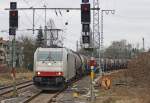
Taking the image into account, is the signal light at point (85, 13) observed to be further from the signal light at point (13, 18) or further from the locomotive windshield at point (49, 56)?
the locomotive windshield at point (49, 56)

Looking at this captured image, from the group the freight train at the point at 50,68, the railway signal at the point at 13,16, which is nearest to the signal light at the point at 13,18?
the railway signal at the point at 13,16

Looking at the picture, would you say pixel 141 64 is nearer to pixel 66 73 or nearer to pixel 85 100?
pixel 66 73

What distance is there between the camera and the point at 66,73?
35.1m

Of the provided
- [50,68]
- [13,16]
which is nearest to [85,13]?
[13,16]

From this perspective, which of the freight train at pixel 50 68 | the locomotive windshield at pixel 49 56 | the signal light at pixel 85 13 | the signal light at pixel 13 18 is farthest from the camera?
the locomotive windshield at pixel 49 56

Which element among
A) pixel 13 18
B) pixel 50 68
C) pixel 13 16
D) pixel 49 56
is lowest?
pixel 50 68

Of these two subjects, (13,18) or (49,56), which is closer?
(13,18)

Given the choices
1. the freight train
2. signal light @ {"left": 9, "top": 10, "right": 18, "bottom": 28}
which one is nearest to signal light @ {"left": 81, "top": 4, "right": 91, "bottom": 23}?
signal light @ {"left": 9, "top": 10, "right": 18, "bottom": 28}

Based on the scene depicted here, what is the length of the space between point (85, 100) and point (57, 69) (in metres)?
6.39

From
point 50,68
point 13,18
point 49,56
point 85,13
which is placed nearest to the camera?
point 85,13

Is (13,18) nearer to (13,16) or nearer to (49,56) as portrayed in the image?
(13,16)

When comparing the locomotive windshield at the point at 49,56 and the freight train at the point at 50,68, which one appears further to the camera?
the locomotive windshield at the point at 49,56

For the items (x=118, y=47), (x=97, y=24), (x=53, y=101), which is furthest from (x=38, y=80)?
→ (x=118, y=47)

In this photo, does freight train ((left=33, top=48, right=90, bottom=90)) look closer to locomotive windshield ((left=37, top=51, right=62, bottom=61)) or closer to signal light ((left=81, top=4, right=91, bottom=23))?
locomotive windshield ((left=37, top=51, right=62, bottom=61))
